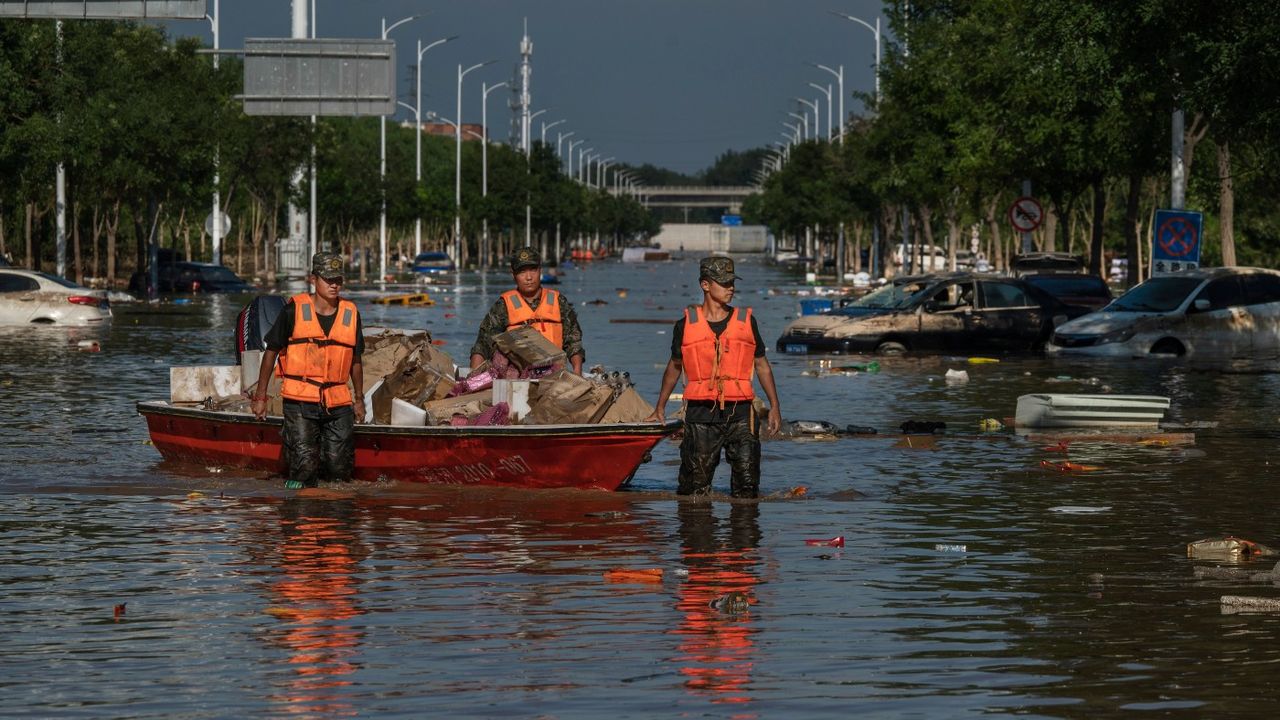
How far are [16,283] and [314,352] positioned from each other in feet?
102

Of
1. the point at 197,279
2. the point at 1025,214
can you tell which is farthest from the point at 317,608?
the point at 197,279

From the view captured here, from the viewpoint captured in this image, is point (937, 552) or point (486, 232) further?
point (486, 232)

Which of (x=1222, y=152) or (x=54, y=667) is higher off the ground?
(x=1222, y=152)

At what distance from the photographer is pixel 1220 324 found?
30.4 metres

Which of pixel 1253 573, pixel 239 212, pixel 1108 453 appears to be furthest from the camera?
pixel 239 212

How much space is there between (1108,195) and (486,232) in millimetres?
62242

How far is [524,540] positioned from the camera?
1282 centimetres

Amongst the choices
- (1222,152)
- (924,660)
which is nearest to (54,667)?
(924,660)

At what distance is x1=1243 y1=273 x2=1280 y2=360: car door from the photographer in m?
30.2

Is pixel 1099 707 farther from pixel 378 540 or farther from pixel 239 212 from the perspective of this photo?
pixel 239 212

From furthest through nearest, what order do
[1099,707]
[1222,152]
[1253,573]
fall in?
[1222,152]
[1253,573]
[1099,707]

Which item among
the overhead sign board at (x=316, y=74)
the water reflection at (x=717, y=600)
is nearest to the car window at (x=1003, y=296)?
the water reflection at (x=717, y=600)

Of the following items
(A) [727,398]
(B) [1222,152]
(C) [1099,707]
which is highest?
(B) [1222,152]

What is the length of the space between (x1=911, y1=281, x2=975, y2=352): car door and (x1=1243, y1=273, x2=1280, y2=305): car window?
4.54 metres
